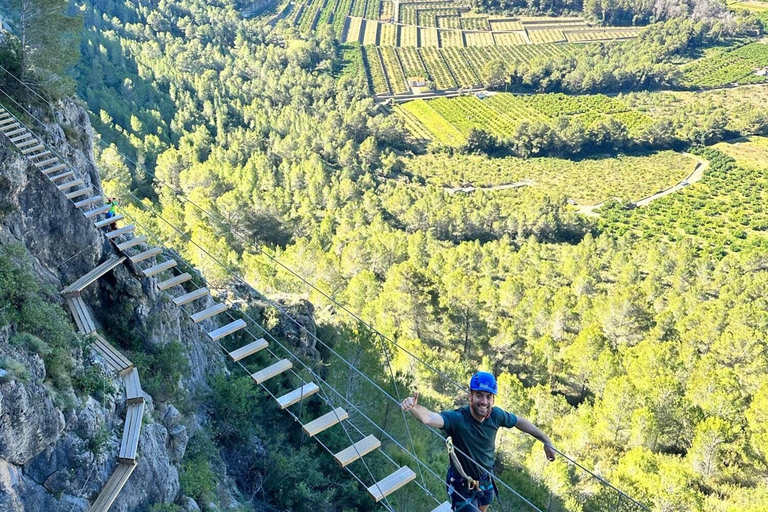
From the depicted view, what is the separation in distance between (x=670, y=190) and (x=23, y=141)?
92.6 meters

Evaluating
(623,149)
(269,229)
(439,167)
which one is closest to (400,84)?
(439,167)

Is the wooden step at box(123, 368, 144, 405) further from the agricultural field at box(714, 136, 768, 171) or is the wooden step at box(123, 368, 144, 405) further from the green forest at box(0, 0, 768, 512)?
the agricultural field at box(714, 136, 768, 171)

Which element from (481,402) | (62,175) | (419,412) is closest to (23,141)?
(62,175)

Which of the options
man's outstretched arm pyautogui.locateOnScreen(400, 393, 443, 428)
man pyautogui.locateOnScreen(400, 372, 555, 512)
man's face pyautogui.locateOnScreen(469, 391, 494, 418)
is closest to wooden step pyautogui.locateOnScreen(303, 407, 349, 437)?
man pyautogui.locateOnScreen(400, 372, 555, 512)

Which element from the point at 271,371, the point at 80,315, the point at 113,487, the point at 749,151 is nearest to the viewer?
the point at 113,487

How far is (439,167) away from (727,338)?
61.2 metres

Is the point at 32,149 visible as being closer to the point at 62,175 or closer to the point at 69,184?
the point at 62,175

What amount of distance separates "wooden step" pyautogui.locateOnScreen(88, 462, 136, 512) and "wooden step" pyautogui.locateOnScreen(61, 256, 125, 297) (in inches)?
196

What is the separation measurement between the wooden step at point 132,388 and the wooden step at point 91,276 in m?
2.62

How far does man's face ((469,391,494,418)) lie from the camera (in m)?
7.45

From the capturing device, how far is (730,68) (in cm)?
13662

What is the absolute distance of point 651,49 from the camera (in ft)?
475

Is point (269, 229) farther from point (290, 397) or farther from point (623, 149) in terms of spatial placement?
point (623, 149)

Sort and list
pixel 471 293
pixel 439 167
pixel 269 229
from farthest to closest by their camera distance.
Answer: pixel 439 167 < pixel 269 229 < pixel 471 293
